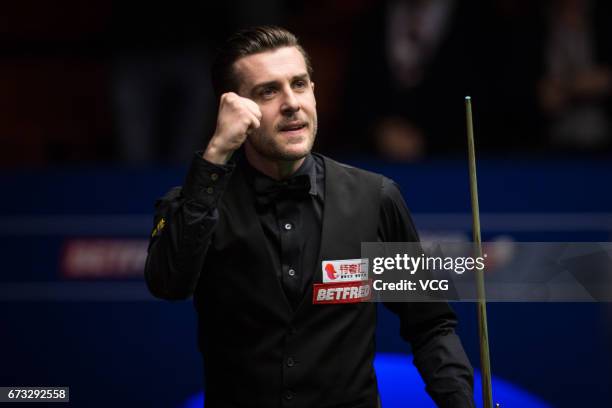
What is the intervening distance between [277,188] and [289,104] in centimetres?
20

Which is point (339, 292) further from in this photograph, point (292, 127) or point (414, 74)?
point (414, 74)

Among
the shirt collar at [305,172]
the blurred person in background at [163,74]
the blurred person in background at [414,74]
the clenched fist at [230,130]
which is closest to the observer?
the clenched fist at [230,130]

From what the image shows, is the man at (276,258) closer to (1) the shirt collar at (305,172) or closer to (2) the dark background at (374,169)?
(1) the shirt collar at (305,172)

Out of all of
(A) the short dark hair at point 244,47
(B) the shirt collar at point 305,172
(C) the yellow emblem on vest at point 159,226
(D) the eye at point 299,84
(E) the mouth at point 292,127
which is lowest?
(C) the yellow emblem on vest at point 159,226

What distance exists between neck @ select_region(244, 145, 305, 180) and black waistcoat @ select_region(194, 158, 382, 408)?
0.27ft

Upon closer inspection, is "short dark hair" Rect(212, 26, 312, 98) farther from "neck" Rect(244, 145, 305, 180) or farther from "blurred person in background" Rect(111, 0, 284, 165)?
"blurred person in background" Rect(111, 0, 284, 165)

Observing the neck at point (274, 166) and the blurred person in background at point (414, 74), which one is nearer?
the neck at point (274, 166)

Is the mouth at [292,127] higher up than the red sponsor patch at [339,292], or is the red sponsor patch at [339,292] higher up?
the mouth at [292,127]

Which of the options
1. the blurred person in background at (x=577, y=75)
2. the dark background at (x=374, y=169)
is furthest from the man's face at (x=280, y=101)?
the blurred person in background at (x=577, y=75)

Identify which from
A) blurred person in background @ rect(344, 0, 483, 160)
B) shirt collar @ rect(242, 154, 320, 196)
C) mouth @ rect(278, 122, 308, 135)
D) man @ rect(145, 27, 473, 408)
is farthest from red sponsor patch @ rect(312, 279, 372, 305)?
blurred person in background @ rect(344, 0, 483, 160)

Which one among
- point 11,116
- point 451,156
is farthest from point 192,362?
point 11,116

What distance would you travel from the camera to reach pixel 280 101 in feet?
6.56

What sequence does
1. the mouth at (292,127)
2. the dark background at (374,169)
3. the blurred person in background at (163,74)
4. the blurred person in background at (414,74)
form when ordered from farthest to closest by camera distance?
the blurred person in background at (163,74) < the blurred person in background at (414,74) < the dark background at (374,169) < the mouth at (292,127)

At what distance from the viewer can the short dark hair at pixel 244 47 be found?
2047 millimetres
